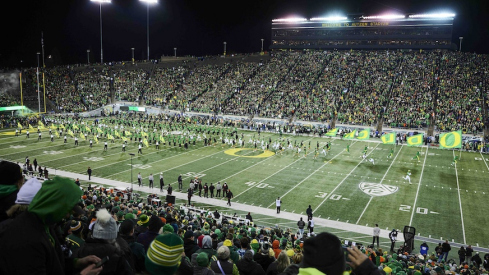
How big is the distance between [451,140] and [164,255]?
2775cm

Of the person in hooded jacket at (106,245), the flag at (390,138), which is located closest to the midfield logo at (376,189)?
the flag at (390,138)

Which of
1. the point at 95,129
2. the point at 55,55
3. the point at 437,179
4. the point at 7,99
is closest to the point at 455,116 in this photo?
the point at 437,179

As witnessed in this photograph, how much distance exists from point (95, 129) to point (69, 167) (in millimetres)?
13420

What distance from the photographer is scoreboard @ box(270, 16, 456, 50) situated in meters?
64.7

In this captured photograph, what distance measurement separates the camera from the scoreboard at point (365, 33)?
64688 mm

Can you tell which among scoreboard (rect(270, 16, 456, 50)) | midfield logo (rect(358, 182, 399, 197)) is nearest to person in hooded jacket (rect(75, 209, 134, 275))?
midfield logo (rect(358, 182, 399, 197))

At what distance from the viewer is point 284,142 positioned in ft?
120

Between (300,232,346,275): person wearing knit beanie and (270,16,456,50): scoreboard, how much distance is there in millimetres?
71291

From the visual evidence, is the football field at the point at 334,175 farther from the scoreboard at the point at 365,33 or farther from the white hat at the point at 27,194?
the scoreboard at the point at 365,33

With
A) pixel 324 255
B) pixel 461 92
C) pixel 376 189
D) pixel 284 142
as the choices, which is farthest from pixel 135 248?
pixel 461 92

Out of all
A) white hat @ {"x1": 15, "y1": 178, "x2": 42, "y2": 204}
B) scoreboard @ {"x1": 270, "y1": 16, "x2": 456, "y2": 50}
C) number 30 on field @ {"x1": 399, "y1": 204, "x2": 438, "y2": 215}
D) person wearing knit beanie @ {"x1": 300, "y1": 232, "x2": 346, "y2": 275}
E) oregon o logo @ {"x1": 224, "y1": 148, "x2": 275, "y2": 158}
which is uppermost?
scoreboard @ {"x1": 270, "y1": 16, "x2": 456, "y2": 50}

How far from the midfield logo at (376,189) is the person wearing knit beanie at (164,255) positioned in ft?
66.6

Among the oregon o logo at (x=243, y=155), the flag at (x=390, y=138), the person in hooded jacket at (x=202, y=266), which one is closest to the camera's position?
the person in hooded jacket at (x=202, y=266)

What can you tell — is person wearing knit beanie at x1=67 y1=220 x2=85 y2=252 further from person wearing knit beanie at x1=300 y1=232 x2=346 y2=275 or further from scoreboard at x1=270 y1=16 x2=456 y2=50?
scoreboard at x1=270 y1=16 x2=456 y2=50
